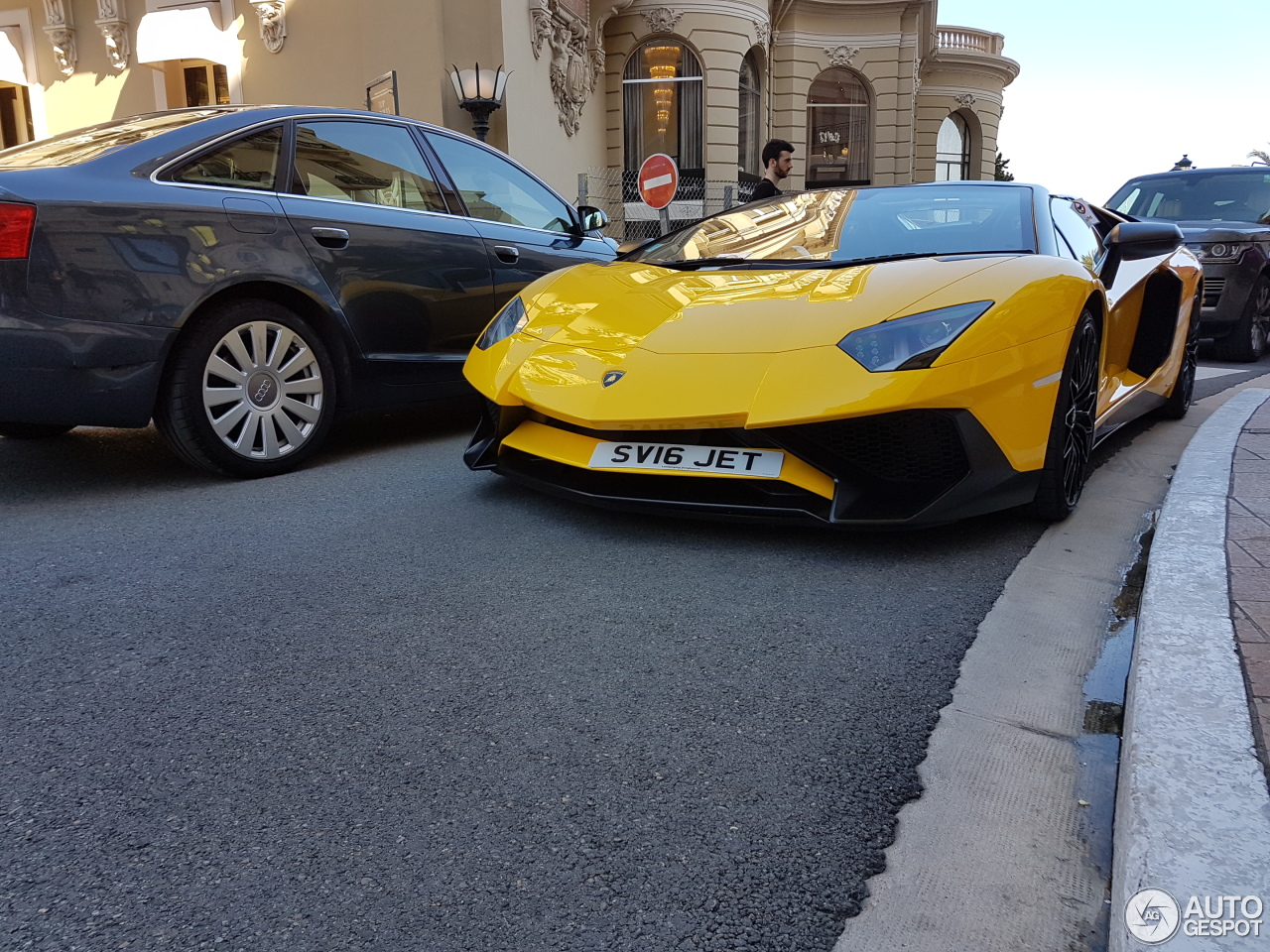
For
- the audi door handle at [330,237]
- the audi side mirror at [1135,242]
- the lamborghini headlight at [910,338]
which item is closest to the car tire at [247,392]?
the audi door handle at [330,237]

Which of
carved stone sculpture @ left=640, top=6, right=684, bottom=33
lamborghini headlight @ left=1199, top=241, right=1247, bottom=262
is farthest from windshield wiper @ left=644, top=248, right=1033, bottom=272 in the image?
carved stone sculpture @ left=640, top=6, right=684, bottom=33

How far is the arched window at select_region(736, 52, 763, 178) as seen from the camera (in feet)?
76.7

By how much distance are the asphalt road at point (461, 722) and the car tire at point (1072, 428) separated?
0.15 m

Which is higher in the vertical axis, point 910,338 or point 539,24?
point 539,24

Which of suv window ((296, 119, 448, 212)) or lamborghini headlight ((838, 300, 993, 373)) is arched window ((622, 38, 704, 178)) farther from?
lamborghini headlight ((838, 300, 993, 373))

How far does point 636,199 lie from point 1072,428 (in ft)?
56.3

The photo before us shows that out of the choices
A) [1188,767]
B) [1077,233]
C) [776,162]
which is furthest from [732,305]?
[776,162]

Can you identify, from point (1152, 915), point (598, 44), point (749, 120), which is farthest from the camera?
point (749, 120)

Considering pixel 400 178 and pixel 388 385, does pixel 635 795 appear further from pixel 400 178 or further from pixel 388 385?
pixel 400 178

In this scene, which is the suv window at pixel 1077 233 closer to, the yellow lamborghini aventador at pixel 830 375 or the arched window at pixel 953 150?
the yellow lamborghini aventador at pixel 830 375

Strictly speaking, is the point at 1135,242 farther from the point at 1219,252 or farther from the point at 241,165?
the point at 1219,252

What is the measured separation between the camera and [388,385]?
4.54 meters

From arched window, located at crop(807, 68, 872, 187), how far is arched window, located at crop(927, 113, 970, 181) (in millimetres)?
5945

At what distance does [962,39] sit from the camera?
107 ft
